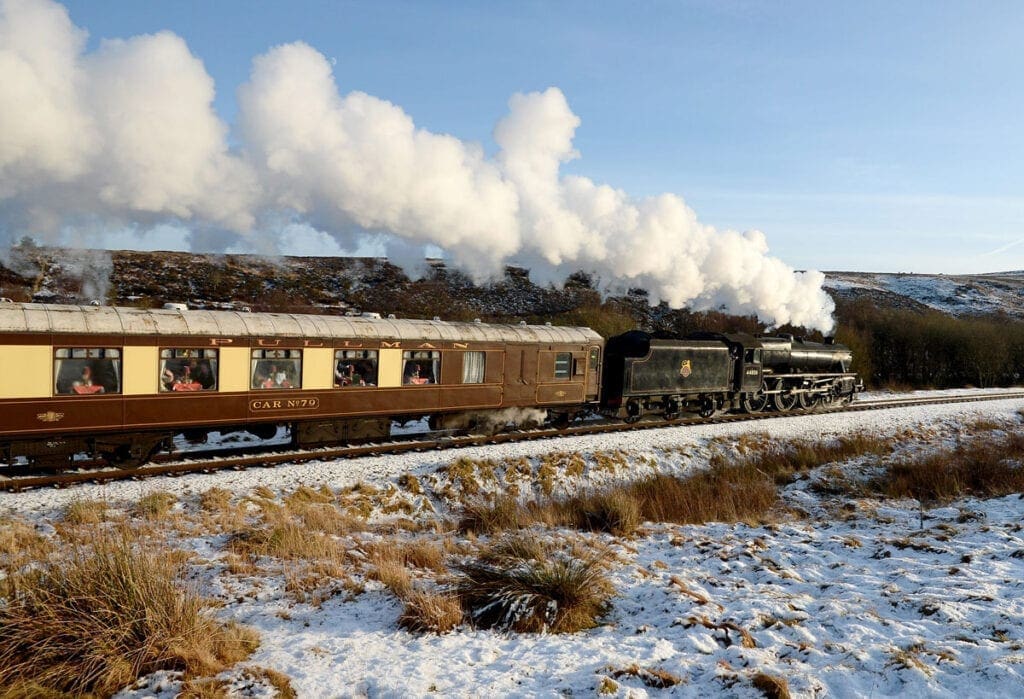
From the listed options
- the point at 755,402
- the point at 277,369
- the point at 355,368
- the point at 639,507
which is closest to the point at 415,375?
the point at 355,368

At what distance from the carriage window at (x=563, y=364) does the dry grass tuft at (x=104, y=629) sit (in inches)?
554

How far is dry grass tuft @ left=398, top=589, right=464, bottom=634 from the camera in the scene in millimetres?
6297

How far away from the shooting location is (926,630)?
20.6 feet

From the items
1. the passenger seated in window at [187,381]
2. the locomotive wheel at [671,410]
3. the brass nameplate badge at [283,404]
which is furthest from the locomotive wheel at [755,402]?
the passenger seated in window at [187,381]

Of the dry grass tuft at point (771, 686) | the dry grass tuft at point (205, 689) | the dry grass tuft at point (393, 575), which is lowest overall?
the dry grass tuft at point (393, 575)

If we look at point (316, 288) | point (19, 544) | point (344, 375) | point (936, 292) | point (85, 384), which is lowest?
point (19, 544)

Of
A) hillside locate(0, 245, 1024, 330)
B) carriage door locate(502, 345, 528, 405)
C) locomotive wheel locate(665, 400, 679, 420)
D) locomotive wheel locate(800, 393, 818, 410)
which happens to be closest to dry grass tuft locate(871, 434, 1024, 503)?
locomotive wheel locate(665, 400, 679, 420)

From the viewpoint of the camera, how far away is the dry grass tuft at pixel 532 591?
6.54 meters

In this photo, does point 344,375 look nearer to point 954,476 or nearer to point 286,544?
point 286,544

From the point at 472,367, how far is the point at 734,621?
453 inches

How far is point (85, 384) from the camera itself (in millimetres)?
12055

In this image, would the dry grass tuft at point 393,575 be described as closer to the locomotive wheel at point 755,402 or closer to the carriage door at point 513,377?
the carriage door at point 513,377

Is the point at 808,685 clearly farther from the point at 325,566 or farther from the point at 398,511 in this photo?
the point at 398,511

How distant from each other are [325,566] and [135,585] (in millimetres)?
2728
